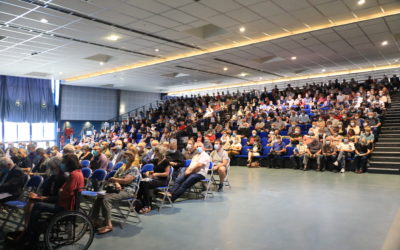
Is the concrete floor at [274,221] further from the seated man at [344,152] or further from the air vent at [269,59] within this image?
the air vent at [269,59]

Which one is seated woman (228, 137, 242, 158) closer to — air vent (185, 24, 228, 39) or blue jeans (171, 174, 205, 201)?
air vent (185, 24, 228, 39)

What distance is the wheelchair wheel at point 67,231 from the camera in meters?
2.96

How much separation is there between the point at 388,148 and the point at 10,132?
18.2 meters

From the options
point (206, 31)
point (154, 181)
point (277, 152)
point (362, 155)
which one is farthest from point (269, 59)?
point (154, 181)

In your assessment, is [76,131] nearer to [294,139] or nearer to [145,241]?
[294,139]

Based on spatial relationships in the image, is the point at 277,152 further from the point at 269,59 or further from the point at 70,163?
the point at 70,163

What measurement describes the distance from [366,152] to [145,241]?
7.40m

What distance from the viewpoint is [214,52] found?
36.8 ft

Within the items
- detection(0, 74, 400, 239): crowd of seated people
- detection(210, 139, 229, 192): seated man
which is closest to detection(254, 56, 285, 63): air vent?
detection(0, 74, 400, 239): crowd of seated people

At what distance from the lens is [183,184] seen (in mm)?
5285

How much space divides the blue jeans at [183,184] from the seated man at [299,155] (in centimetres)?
515

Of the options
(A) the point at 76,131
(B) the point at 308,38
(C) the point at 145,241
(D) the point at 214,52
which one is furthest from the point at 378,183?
(A) the point at 76,131

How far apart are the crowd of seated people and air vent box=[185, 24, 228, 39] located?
136 inches

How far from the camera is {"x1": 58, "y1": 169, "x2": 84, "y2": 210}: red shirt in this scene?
323 cm
